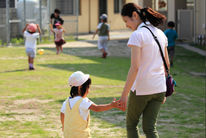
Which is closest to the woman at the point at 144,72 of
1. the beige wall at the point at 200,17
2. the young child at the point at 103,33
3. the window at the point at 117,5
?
the young child at the point at 103,33

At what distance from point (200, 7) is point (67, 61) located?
34.3 feet

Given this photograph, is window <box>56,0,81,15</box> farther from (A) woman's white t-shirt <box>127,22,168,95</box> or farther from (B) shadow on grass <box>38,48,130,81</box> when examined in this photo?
(A) woman's white t-shirt <box>127,22,168,95</box>

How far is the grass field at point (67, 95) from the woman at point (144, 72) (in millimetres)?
2100

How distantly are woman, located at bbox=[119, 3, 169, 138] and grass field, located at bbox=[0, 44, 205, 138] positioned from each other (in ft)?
6.89

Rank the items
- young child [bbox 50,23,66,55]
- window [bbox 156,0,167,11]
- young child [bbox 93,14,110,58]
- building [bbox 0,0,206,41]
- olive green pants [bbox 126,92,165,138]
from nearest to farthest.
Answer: olive green pants [bbox 126,92,165,138], young child [bbox 93,14,110,58], young child [bbox 50,23,66,55], building [bbox 0,0,206,41], window [bbox 156,0,167,11]

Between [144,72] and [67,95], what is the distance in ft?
18.3

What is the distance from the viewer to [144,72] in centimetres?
470

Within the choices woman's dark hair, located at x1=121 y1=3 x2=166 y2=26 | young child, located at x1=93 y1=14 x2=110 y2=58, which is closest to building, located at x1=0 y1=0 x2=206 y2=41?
young child, located at x1=93 y1=14 x2=110 y2=58

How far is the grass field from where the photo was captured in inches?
288

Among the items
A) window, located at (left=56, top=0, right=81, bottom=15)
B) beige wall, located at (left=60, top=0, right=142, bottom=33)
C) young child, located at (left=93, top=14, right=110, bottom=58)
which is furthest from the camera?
beige wall, located at (left=60, top=0, right=142, bottom=33)

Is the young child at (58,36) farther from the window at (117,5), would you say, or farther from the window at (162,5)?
the window at (117,5)

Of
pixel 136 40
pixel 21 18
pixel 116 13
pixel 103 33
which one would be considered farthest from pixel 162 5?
pixel 136 40

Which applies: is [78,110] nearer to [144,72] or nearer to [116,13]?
[144,72]

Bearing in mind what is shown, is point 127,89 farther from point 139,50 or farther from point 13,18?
point 13,18
